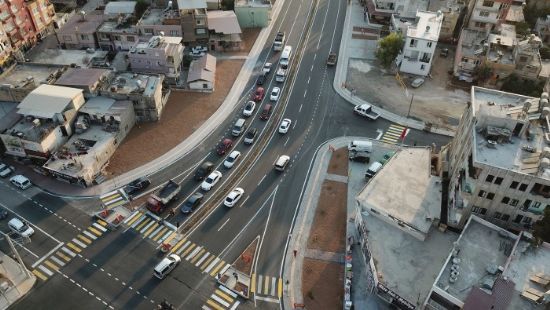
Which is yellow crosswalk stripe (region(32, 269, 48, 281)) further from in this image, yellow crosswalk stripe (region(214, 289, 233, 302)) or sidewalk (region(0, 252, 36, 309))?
yellow crosswalk stripe (region(214, 289, 233, 302))

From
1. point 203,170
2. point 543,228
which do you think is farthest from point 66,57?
point 543,228

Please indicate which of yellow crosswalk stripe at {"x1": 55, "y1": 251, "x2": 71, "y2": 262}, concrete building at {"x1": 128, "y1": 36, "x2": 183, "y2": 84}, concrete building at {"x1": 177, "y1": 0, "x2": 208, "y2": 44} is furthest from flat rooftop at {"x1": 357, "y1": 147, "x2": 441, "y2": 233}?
concrete building at {"x1": 177, "y1": 0, "x2": 208, "y2": 44}

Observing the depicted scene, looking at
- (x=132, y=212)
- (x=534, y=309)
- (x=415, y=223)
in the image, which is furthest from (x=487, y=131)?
(x=132, y=212)

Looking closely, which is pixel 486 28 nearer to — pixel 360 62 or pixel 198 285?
pixel 360 62

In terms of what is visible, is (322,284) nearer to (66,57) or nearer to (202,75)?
(202,75)

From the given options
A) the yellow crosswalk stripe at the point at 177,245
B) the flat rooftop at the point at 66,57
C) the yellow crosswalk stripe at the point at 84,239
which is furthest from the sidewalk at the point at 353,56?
the yellow crosswalk stripe at the point at 84,239

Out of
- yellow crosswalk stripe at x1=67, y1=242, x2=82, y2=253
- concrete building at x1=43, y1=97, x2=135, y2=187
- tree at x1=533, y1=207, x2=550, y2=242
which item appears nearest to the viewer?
tree at x1=533, y1=207, x2=550, y2=242
